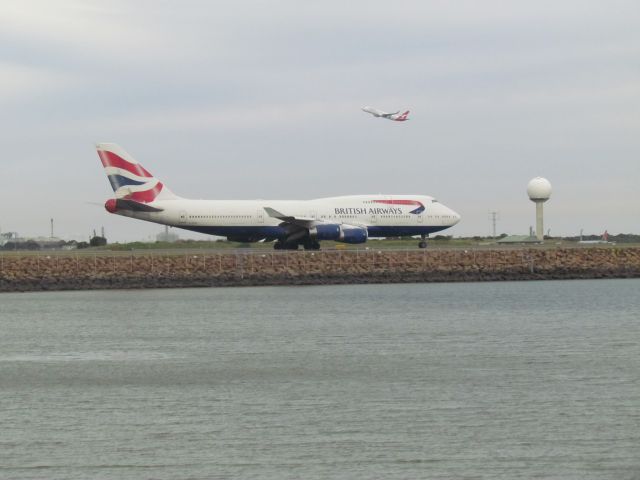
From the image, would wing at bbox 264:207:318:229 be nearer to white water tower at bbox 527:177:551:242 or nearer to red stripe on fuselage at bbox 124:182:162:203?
red stripe on fuselage at bbox 124:182:162:203

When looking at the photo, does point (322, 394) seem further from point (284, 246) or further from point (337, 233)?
point (284, 246)

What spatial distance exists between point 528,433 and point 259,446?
5534 millimetres

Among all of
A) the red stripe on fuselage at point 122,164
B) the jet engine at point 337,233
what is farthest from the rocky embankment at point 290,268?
the red stripe on fuselage at point 122,164

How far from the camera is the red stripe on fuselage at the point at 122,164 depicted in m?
77.9

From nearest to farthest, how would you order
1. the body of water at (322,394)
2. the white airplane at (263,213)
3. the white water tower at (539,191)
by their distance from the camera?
the body of water at (322,394)
the white airplane at (263,213)
the white water tower at (539,191)

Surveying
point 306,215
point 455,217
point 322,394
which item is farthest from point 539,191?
point 322,394

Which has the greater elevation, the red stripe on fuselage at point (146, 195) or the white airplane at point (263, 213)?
the red stripe on fuselage at point (146, 195)

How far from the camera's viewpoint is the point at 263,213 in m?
76.4

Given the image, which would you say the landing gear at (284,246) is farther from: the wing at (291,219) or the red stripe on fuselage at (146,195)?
the red stripe on fuselage at (146,195)

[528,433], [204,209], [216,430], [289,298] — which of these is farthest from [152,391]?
[204,209]

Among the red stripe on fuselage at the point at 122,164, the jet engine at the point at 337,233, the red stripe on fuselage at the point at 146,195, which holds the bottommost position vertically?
the jet engine at the point at 337,233

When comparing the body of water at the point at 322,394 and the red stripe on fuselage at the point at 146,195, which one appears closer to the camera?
the body of water at the point at 322,394

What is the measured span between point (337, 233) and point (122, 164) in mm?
16570

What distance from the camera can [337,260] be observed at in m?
72.3
